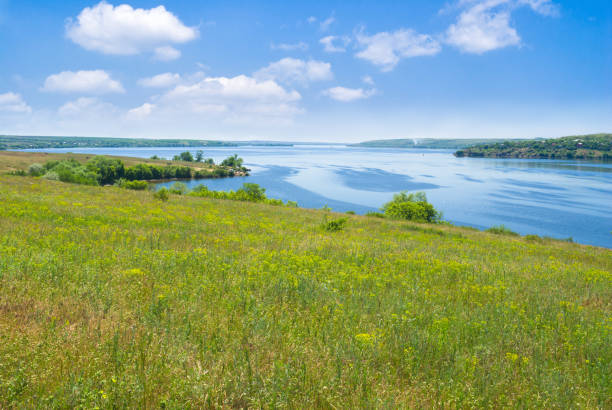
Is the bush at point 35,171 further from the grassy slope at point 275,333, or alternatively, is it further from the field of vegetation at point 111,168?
the grassy slope at point 275,333

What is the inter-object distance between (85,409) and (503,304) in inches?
295

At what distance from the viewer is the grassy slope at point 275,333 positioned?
3344mm

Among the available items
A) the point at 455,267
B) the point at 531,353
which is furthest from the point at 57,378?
the point at 455,267

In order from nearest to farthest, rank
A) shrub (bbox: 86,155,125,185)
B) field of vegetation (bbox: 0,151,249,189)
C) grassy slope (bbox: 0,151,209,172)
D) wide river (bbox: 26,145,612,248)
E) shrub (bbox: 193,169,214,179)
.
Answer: wide river (bbox: 26,145,612,248), grassy slope (bbox: 0,151,209,172), field of vegetation (bbox: 0,151,249,189), shrub (bbox: 86,155,125,185), shrub (bbox: 193,169,214,179)

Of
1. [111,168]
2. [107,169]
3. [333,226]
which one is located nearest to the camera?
[333,226]

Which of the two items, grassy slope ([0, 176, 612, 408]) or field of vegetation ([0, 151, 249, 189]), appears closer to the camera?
grassy slope ([0, 176, 612, 408])

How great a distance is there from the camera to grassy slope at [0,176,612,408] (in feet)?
11.0

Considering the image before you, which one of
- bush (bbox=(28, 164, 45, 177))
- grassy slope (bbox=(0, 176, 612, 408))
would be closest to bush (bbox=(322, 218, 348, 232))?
grassy slope (bbox=(0, 176, 612, 408))

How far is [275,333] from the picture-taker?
4.50 metres

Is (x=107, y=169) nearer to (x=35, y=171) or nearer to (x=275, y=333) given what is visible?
(x=35, y=171)

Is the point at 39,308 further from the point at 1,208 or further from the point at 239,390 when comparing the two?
the point at 1,208

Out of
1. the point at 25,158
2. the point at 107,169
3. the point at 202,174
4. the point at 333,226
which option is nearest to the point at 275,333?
the point at 333,226

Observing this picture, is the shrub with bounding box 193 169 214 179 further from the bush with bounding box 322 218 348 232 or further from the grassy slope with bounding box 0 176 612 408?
the grassy slope with bounding box 0 176 612 408

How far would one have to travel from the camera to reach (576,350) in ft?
16.0
